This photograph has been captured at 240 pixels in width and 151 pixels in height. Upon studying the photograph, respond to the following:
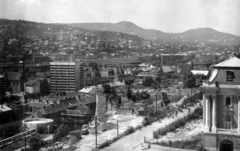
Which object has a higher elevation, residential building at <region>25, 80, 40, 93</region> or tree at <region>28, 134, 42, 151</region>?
residential building at <region>25, 80, 40, 93</region>

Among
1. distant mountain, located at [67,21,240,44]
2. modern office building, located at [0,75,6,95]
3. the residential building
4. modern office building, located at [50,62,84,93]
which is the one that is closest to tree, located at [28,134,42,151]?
modern office building, located at [0,75,6,95]

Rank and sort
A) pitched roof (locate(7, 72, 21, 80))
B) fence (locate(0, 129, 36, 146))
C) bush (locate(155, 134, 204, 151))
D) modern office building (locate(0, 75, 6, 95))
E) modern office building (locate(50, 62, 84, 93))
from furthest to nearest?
modern office building (locate(50, 62, 84, 93)), pitched roof (locate(7, 72, 21, 80)), modern office building (locate(0, 75, 6, 95)), fence (locate(0, 129, 36, 146)), bush (locate(155, 134, 204, 151))

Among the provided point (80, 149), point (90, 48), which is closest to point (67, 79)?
point (80, 149)

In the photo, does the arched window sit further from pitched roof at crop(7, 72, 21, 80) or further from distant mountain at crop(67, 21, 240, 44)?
distant mountain at crop(67, 21, 240, 44)

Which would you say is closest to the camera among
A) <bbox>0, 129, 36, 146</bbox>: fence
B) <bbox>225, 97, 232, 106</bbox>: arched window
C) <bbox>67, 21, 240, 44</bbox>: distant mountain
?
<bbox>225, 97, 232, 106</bbox>: arched window

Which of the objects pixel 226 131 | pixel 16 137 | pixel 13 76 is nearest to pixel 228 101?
pixel 226 131

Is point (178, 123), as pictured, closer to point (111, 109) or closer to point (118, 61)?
point (111, 109)

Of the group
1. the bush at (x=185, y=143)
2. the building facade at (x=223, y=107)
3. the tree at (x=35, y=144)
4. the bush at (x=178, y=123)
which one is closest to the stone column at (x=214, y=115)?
the building facade at (x=223, y=107)
